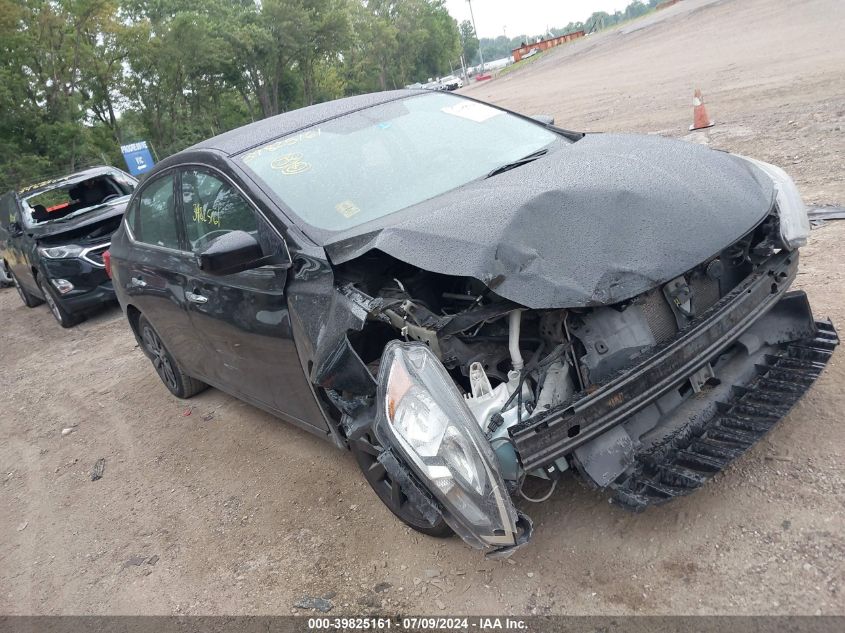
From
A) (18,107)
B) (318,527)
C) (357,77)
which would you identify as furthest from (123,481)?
(357,77)

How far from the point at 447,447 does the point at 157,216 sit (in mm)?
2822

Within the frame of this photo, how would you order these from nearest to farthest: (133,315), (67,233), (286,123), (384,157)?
(384,157), (286,123), (133,315), (67,233)

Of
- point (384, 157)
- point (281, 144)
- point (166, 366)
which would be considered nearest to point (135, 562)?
point (166, 366)

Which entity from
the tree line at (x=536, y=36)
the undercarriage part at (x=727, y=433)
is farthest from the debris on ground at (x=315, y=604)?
the tree line at (x=536, y=36)


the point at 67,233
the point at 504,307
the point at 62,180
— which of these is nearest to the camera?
the point at 504,307

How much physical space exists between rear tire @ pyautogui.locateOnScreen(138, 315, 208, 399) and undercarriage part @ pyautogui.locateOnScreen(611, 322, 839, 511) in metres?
3.46

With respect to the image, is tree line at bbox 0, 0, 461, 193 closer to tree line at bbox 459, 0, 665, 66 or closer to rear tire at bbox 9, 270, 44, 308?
rear tire at bbox 9, 270, 44, 308

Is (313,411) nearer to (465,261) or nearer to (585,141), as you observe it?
(465,261)

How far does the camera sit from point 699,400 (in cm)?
289

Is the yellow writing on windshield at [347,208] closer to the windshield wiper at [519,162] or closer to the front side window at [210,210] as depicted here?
the front side window at [210,210]

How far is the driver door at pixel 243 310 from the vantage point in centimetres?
327

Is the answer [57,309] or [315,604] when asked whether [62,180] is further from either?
[315,604]

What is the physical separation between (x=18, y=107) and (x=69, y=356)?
20.9m

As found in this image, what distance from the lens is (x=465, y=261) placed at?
102 inches
